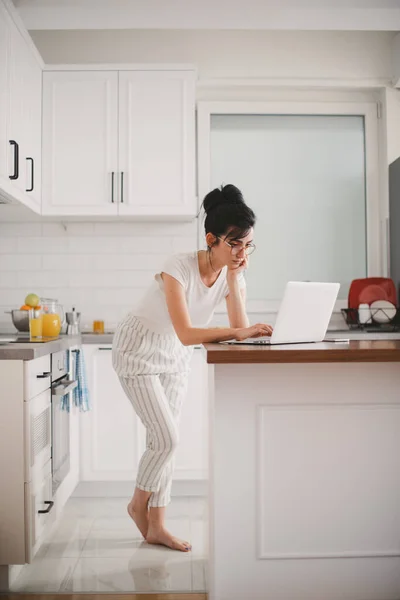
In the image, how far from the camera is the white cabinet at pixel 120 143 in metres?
3.64

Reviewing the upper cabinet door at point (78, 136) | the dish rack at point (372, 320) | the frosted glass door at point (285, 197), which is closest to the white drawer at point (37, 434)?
the upper cabinet door at point (78, 136)

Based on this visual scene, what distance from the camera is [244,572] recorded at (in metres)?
1.86

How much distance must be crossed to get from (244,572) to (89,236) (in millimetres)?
2568

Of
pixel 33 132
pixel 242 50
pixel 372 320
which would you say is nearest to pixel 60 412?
pixel 33 132

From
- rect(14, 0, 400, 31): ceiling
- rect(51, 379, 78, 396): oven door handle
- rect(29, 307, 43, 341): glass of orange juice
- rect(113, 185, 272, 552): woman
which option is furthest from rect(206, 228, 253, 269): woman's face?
rect(14, 0, 400, 31): ceiling

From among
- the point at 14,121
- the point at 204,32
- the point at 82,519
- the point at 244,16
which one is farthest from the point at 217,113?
the point at 82,519

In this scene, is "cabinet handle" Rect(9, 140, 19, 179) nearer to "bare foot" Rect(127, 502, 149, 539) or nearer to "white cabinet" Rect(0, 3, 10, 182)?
"white cabinet" Rect(0, 3, 10, 182)

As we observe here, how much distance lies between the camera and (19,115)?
3168 millimetres

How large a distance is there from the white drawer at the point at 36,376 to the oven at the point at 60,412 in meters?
0.12

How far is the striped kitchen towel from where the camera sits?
3.21 m

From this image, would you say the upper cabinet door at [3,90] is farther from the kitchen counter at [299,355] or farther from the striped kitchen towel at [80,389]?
the kitchen counter at [299,355]

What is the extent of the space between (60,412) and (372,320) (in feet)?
6.31

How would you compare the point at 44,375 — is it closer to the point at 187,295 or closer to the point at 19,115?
the point at 187,295

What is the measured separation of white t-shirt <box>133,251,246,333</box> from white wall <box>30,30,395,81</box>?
80.9 inches
